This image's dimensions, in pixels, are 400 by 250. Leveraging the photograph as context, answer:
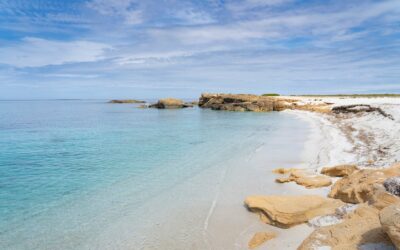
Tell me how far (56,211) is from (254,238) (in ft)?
17.5

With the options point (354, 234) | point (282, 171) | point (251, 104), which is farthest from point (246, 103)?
point (354, 234)

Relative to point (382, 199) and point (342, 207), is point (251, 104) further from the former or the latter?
point (382, 199)

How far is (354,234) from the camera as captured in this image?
5289 mm

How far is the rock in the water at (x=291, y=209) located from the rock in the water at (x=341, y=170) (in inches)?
122

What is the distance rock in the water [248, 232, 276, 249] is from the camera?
653cm

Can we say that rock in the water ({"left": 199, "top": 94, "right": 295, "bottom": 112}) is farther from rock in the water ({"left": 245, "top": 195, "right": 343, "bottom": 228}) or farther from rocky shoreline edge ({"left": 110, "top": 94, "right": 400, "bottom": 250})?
rock in the water ({"left": 245, "top": 195, "right": 343, "bottom": 228})

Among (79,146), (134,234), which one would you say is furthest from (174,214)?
(79,146)

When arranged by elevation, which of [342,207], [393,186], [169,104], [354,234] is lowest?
[169,104]

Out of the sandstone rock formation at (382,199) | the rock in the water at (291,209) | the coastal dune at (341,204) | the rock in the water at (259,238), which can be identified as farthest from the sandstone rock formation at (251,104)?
the rock in the water at (259,238)

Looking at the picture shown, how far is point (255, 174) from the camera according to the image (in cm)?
1223

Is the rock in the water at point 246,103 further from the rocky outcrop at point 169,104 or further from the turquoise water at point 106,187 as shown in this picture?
the turquoise water at point 106,187

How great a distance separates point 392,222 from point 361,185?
3.38 m

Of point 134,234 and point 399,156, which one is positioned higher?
point 399,156

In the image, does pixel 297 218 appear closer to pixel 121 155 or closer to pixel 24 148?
pixel 121 155
